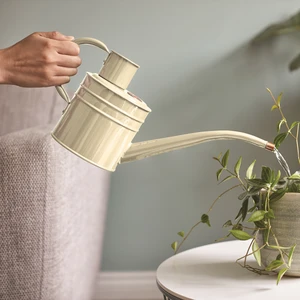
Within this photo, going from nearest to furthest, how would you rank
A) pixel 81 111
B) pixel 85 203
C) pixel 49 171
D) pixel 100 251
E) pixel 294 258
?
pixel 81 111 → pixel 294 258 → pixel 49 171 → pixel 85 203 → pixel 100 251

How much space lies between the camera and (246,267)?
89 cm

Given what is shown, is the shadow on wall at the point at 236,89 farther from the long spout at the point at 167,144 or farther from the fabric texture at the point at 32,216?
the long spout at the point at 167,144

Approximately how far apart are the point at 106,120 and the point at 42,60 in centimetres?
13

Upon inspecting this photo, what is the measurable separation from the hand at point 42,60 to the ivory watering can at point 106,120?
41 mm

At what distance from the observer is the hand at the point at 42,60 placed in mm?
691

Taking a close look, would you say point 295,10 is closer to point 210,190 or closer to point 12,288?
point 210,190

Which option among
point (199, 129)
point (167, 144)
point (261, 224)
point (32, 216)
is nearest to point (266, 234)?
point (261, 224)

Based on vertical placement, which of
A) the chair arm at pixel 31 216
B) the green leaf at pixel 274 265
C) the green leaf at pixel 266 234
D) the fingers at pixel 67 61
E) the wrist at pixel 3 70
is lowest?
the chair arm at pixel 31 216

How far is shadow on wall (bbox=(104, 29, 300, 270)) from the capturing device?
1812 mm

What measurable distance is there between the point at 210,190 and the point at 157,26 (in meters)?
0.63

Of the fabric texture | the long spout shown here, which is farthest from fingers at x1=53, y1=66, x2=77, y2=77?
the fabric texture

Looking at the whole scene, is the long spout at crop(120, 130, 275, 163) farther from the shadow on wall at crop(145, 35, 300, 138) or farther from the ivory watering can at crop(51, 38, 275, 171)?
the shadow on wall at crop(145, 35, 300, 138)

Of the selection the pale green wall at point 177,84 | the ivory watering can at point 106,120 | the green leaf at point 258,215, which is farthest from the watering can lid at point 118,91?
the pale green wall at point 177,84

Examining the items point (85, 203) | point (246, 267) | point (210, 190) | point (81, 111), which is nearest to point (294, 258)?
point (246, 267)
